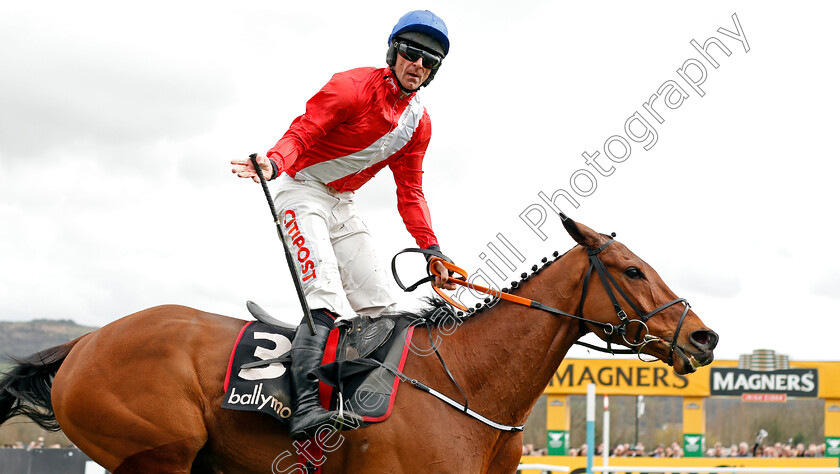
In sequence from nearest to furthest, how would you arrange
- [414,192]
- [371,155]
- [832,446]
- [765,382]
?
[371,155] → [414,192] → [832,446] → [765,382]

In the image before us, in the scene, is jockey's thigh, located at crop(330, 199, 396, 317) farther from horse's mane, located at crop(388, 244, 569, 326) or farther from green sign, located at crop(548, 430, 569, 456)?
green sign, located at crop(548, 430, 569, 456)

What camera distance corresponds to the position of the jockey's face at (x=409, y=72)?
15.2 feet

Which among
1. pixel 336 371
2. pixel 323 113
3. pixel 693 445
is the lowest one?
pixel 693 445

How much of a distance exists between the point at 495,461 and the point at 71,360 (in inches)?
98.4

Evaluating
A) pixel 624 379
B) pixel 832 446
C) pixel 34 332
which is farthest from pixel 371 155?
pixel 34 332

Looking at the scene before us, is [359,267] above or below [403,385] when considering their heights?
above

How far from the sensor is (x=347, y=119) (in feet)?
15.0

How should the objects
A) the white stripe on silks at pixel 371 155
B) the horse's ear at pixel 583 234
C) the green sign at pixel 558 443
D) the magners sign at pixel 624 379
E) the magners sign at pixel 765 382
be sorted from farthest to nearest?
1. the magners sign at pixel 765 382
2. the magners sign at pixel 624 379
3. the green sign at pixel 558 443
4. the white stripe on silks at pixel 371 155
5. the horse's ear at pixel 583 234

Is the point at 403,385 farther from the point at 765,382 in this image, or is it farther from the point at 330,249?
the point at 765,382

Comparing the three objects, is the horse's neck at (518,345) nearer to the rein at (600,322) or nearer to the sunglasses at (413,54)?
the rein at (600,322)

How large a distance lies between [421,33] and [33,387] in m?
3.17

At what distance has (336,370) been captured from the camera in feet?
13.6

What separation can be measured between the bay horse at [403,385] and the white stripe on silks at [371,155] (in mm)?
1037

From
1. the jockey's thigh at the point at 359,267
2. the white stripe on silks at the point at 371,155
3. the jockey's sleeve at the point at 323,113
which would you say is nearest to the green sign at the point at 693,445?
the jockey's thigh at the point at 359,267
